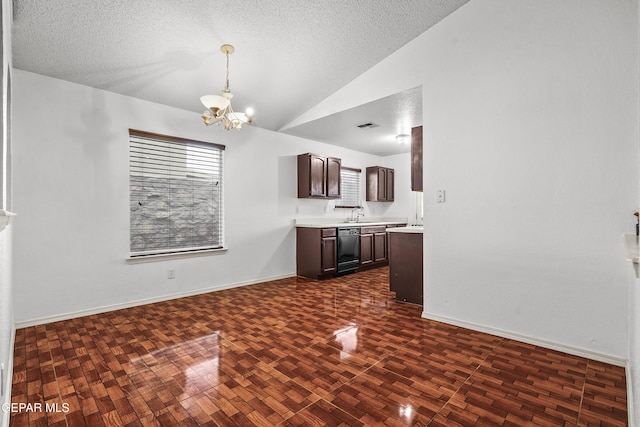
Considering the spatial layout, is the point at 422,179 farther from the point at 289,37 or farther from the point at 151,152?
the point at 151,152

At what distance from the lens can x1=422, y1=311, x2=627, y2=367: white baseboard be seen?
226 centimetres

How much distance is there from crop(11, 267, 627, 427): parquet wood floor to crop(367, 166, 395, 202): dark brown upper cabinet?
3808 mm

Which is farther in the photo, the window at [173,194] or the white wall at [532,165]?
the window at [173,194]

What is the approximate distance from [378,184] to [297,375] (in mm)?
5193

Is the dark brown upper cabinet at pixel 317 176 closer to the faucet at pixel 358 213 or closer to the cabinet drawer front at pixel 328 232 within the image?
the cabinet drawer front at pixel 328 232

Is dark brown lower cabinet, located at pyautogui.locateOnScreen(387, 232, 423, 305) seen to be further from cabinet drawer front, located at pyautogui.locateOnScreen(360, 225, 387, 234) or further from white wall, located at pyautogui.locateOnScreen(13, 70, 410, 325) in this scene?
white wall, located at pyautogui.locateOnScreen(13, 70, 410, 325)

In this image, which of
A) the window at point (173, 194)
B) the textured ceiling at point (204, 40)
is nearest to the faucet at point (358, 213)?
the window at point (173, 194)

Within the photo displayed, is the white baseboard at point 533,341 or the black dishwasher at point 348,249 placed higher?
Result: the black dishwasher at point 348,249

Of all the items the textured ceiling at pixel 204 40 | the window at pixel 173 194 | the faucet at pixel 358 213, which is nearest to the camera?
the textured ceiling at pixel 204 40

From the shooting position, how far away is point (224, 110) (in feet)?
9.49

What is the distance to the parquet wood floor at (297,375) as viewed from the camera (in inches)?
65.7

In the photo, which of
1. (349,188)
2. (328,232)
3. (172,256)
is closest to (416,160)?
(328,232)

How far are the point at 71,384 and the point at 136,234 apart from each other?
80.7 inches

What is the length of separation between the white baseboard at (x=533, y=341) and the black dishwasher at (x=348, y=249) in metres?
2.15
